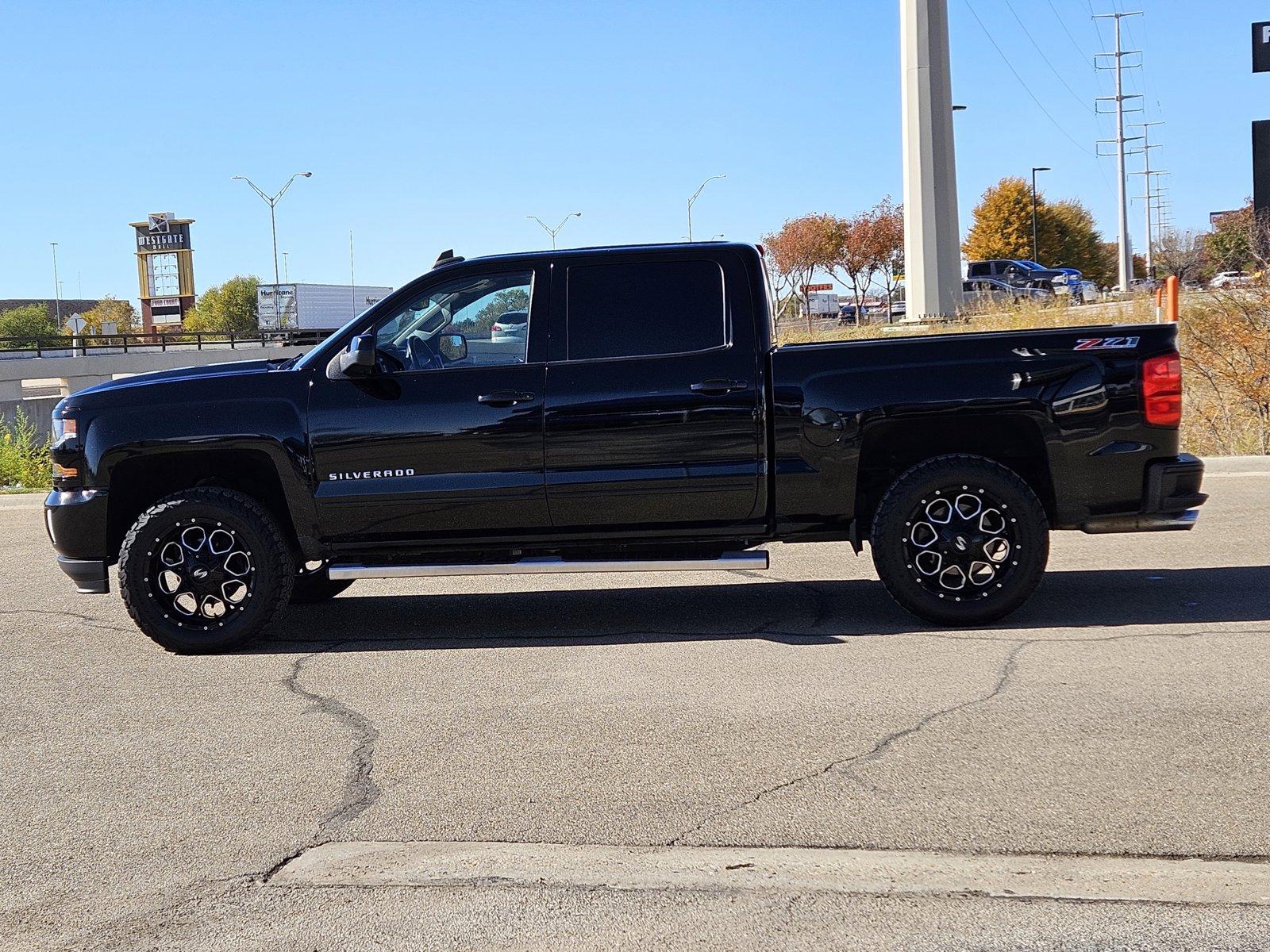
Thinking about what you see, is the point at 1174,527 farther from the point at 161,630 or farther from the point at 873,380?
the point at 161,630

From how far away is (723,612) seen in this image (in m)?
7.90

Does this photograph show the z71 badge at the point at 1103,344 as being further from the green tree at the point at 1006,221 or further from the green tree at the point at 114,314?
the green tree at the point at 114,314

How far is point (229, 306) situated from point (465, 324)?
428 ft

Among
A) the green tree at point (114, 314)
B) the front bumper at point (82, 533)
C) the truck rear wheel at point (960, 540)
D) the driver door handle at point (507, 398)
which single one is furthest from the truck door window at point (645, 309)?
the green tree at point (114, 314)

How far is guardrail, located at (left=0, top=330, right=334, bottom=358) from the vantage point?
58.3 metres

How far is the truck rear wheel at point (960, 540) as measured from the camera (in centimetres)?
697

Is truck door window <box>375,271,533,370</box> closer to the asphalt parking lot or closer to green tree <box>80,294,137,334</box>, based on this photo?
the asphalt parking lot

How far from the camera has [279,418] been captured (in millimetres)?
7203

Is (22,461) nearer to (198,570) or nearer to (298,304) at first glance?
(198,570)

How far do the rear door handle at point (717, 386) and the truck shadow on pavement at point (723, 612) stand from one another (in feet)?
4.27

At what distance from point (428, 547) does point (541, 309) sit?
1404 millimetres

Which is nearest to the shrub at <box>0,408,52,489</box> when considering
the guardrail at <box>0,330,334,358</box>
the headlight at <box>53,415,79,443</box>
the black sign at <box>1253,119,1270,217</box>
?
the headlight at <box>53,415,79,443</box>

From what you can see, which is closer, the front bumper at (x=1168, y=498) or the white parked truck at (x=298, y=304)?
the front bumper at (x=1168, y=498)

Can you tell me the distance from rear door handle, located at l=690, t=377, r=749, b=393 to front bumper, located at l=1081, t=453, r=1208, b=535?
2065 millimetres
